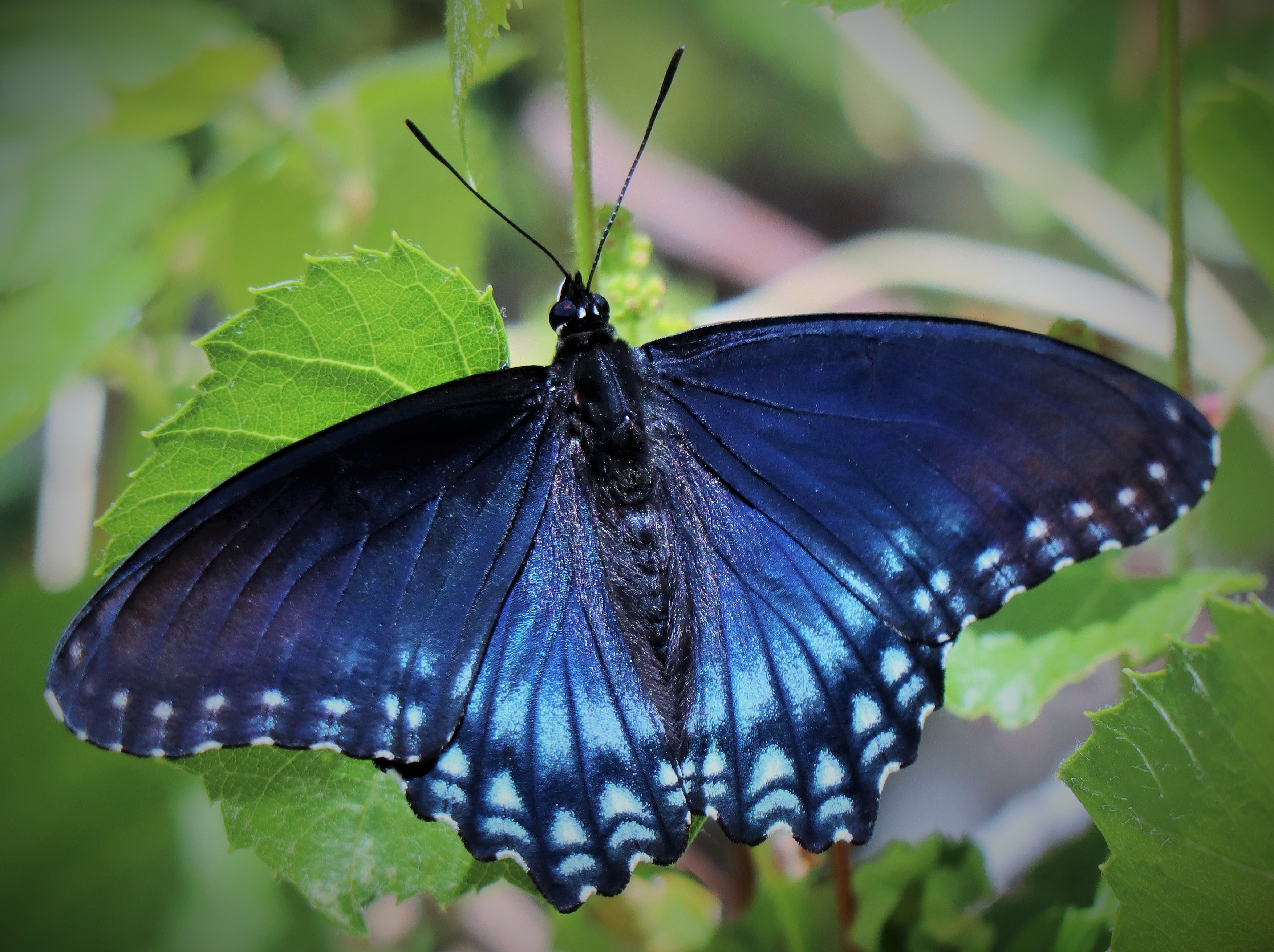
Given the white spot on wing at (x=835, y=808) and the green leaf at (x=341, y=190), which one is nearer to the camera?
the white spot on wing at (x=835, y=808)

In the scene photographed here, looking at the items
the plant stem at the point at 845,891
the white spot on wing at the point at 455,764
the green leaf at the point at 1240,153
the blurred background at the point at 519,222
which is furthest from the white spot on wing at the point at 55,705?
the green leaf at the point at 1240,153

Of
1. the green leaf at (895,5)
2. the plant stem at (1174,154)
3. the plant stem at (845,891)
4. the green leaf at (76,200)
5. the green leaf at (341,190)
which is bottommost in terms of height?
the plant stem at (845,891)

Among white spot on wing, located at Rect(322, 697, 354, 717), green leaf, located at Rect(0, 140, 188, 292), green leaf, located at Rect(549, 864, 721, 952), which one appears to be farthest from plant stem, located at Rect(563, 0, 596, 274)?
green leaf, located at Rect(0, 140, 188, 292)

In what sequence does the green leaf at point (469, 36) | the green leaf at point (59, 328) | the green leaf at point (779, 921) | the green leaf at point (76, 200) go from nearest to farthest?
the green leaf at point (469, 36)
the green leaf at point (779, 921)
the green leaf at point (59, 328)
the green leaf at point (76, 200)

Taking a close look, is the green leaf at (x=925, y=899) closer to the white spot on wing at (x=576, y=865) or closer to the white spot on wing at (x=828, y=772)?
the white spot on wing at (x=828, y=772)

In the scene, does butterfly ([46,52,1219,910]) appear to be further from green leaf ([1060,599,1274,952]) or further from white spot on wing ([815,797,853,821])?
green leaf ([1060,599,1274,952])

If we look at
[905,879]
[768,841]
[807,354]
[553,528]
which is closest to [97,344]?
[553,528]

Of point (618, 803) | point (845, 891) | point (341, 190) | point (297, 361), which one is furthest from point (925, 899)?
point (341, 190)
